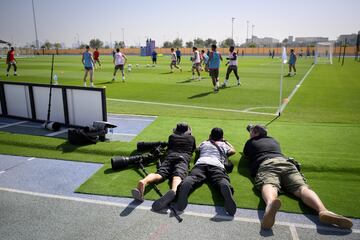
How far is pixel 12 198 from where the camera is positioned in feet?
17.3

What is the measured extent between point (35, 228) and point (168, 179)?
7.92 feet

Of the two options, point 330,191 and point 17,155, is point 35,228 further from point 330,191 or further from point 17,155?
point 330,191

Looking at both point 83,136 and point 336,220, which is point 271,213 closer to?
point 336,220

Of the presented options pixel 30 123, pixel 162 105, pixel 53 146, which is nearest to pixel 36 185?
pixel 53 146

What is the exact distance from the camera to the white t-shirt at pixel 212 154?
18.4ft

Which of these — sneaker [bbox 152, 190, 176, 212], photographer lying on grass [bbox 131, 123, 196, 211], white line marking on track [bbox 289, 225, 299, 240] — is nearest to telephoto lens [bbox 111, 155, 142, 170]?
photographer lying on grass [bbox 131, 123, 196, 211]

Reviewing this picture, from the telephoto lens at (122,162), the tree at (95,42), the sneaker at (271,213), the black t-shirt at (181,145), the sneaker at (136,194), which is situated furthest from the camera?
the tree at (95,42)

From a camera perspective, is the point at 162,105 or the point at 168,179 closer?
the point at 168,179

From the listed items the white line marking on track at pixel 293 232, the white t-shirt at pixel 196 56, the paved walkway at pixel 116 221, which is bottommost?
the white line marking on track at pixel 293 232

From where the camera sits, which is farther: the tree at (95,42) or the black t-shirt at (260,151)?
the tree at (95,42)

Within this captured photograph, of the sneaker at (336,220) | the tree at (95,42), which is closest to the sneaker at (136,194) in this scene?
the sneaker at (336,220)

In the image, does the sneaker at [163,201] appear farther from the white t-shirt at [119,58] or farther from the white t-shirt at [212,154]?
the white t-shirt at [119,58]

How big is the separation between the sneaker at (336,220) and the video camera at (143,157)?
3.52 meters

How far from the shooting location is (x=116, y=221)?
4543mm
